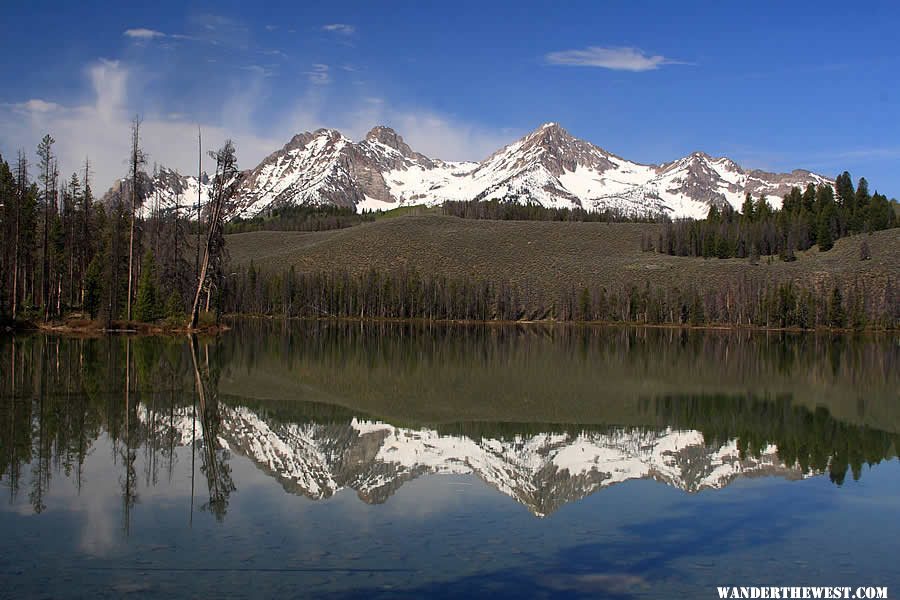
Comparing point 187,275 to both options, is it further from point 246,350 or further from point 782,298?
point 782,298

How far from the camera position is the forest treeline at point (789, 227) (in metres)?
164

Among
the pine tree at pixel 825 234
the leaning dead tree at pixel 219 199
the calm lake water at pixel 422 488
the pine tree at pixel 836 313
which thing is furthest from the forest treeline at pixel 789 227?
the calm lake water at pixel 422 488

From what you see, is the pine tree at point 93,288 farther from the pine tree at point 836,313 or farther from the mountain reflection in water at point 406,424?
the pine tree at point 836,313

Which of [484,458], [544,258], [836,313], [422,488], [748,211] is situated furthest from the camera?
[748,211]

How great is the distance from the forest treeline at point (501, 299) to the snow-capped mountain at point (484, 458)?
11640 cm

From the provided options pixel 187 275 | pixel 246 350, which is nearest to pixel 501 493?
pixel 246 350

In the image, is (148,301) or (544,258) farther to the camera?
(544,258)

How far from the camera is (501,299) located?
468ft

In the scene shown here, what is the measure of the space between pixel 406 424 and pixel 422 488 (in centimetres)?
723

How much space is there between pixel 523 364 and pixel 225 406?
2404cm

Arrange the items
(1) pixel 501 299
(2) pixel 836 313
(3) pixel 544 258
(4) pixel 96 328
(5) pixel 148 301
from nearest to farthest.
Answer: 1. (4) pixel 96 328
2. (5) pixel 148 301
3. (2) pixel 836 313
4. (1) pixel 501 299
5. (3) pixel 544 258

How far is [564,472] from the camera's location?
1527 cm

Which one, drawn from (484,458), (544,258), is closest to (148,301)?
(484,458)

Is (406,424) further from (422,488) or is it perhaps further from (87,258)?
(87,258)
